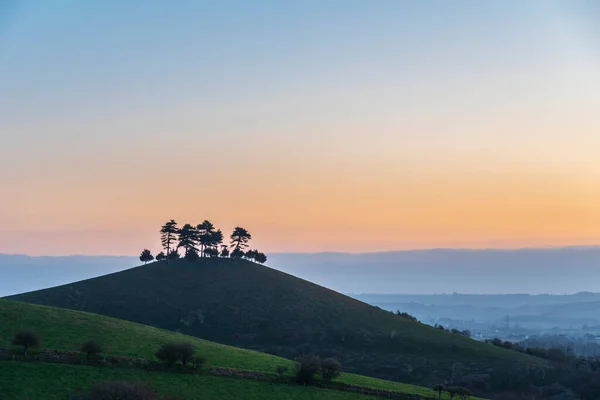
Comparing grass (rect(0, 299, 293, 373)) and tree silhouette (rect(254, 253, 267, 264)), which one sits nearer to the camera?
grass (rect(0, 299, 293, 373))

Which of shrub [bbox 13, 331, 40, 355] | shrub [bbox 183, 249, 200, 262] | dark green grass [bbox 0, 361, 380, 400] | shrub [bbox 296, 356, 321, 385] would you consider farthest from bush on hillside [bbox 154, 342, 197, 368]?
shrub [bbox 183, 249, 200, 262]

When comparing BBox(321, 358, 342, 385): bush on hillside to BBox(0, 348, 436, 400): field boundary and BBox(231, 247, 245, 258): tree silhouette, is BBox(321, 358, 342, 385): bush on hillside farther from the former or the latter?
BBox(231, 247, 245, 258): tree silhouette

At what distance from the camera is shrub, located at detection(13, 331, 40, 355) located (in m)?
66.4

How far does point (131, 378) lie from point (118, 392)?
10292 mm

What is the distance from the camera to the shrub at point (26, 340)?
218ft

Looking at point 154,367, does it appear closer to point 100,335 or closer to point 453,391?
point 100,335

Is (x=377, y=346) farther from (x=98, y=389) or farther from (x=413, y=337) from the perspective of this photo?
(x=98, y=389)

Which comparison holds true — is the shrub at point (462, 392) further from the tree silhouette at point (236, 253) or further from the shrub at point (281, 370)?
the tree silhouette at point (236, 253)

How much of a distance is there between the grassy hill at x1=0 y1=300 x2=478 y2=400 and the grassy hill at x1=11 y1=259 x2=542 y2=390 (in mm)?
22907

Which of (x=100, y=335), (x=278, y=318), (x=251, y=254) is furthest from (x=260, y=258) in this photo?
(x=100, y=335)

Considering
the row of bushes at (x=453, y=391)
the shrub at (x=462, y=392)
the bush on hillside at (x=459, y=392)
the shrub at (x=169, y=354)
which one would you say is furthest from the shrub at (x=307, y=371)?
the shrub at (x=462, y=392)

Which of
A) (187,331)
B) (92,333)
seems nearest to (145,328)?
(92,333)

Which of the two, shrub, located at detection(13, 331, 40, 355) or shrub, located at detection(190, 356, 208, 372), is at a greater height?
shrub, located at detection(13, 331, 40, 355)

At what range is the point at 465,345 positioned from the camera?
10825cm
